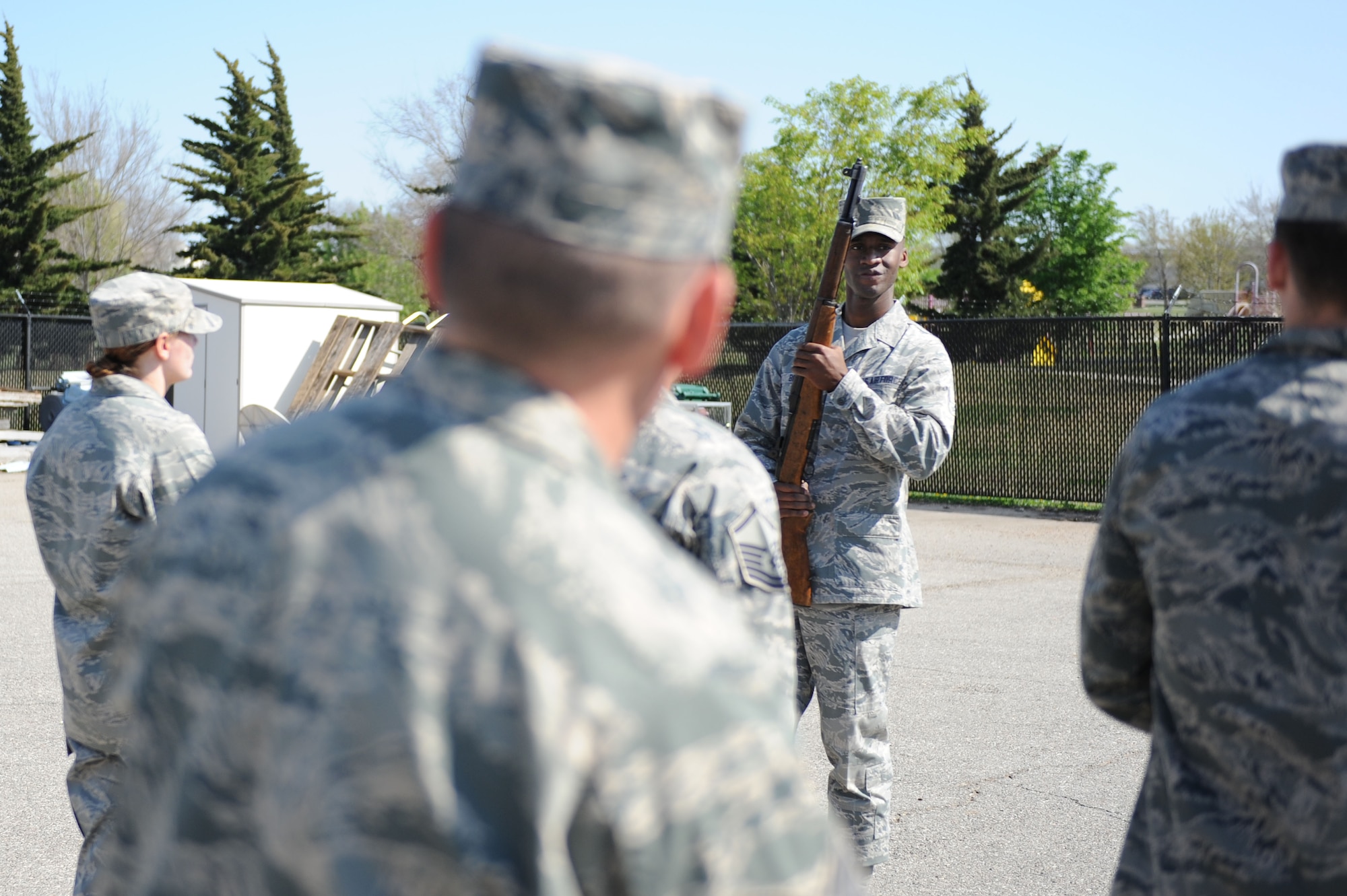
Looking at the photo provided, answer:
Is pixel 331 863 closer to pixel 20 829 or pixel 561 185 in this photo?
pixel 561 185

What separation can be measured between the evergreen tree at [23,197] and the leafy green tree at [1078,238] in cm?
3379

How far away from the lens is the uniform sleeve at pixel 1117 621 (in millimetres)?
2127

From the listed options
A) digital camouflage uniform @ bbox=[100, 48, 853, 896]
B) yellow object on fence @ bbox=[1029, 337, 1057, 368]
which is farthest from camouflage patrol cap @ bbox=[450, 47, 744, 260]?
yellow object on fence @ bbox=[1029, 337, 1057, 368]

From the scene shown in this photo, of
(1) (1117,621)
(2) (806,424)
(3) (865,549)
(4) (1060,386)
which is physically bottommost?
(3) (865,549)

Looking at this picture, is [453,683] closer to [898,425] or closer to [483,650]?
[483,650]

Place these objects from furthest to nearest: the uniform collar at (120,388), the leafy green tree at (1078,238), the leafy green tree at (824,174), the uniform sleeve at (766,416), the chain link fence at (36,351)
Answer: the leafy green tree at (1078,238)
the leafy green tree at (824,174)
the chain link fence at (36,351)
the uniform sleeve at (766,416)
the uniform collar at (120,388)

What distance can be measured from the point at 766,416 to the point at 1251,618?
8.82 feet

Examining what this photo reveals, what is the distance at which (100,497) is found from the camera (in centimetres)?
342

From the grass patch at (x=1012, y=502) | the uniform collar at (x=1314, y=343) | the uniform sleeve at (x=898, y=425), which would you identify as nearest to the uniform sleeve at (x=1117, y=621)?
the uniform collar at (x=1314, y=343)

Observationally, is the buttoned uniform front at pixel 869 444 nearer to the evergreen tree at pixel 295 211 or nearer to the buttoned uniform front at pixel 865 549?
the buttoned uniform front at pixel 865 549

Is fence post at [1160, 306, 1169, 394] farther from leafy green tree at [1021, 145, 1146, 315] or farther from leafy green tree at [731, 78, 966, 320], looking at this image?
leafy green tree at [1021, 145, 1146, 315]

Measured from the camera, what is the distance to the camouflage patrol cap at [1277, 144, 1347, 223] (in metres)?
1.89

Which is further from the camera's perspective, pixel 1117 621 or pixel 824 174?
pixel 824 174

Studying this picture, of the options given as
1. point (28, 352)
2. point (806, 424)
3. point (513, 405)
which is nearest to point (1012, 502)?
point (806, 424)
